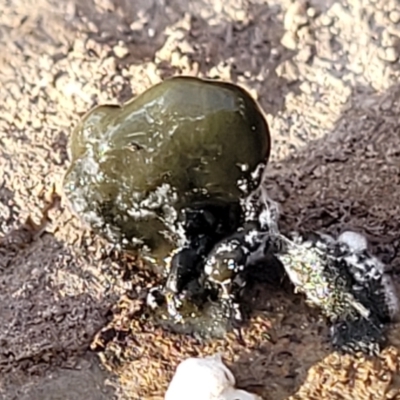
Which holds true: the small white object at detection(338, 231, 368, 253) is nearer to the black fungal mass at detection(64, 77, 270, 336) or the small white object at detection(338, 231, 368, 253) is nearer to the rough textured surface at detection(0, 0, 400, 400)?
the rough textured surface at detection(0, 0, 400, 400)

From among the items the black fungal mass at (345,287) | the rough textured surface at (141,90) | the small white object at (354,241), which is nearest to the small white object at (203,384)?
the rough textured surface at (141,90)

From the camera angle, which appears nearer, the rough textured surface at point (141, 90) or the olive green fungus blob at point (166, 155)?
the olive green fungus blob at point (166, 155)

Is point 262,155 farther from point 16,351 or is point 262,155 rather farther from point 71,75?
point 71,75

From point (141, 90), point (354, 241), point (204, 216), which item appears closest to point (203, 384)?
point (204, 216)

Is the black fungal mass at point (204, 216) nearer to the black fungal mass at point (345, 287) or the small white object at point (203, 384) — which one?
the black fungal mass at point (345, 287)

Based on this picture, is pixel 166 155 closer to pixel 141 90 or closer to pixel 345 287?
pixel 345 287

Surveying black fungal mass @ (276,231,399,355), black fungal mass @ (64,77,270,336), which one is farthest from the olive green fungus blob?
black fungal mass @ (276,231,399,355)

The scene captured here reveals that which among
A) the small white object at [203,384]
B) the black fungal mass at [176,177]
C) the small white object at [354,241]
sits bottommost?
the small white object at [203,384]

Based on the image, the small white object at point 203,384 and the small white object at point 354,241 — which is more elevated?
the small white object at point 354,241
